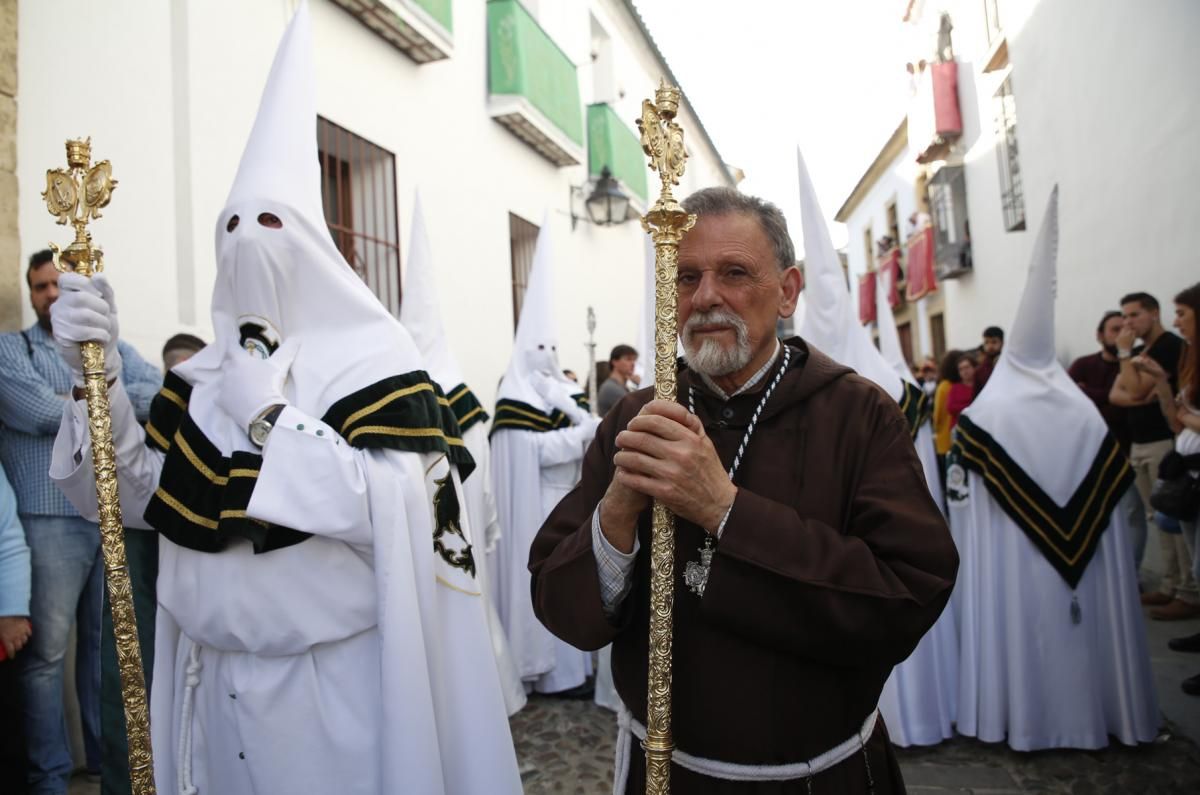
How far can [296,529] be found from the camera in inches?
85.3

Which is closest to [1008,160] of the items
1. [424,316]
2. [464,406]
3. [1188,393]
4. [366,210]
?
[1188,393]

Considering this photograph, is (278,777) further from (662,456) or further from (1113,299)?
(1113,299)

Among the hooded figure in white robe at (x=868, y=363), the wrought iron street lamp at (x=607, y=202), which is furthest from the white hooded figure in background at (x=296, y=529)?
the wrought iron street lamp at (x=607, y=202)

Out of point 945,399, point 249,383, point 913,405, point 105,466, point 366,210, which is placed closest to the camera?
point 105,466

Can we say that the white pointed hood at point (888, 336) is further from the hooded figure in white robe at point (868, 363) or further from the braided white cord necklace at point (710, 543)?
the braided white cord necklace at point (710, 543)

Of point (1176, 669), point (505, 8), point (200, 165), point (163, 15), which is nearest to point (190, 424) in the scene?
point (200, 165)

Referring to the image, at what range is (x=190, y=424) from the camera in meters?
2.37

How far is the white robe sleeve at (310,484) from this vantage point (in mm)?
2143

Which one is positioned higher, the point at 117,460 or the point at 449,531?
the point at 117,460

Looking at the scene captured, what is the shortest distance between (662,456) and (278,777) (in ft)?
5.05

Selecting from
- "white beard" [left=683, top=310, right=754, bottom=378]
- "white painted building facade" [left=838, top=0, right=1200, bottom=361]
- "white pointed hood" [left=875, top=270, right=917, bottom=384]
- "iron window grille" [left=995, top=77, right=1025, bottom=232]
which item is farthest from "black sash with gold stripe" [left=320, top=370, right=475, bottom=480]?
"iron window grille" [left=995, top=77, right=1025, bottom=232]

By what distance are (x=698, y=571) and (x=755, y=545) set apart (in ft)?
0.80

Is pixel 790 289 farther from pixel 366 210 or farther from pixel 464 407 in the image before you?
pixel 366 210

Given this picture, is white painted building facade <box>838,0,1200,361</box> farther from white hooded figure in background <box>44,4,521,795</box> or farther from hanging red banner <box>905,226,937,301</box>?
white hooded figure in background <box>44,4,521,795</box>
